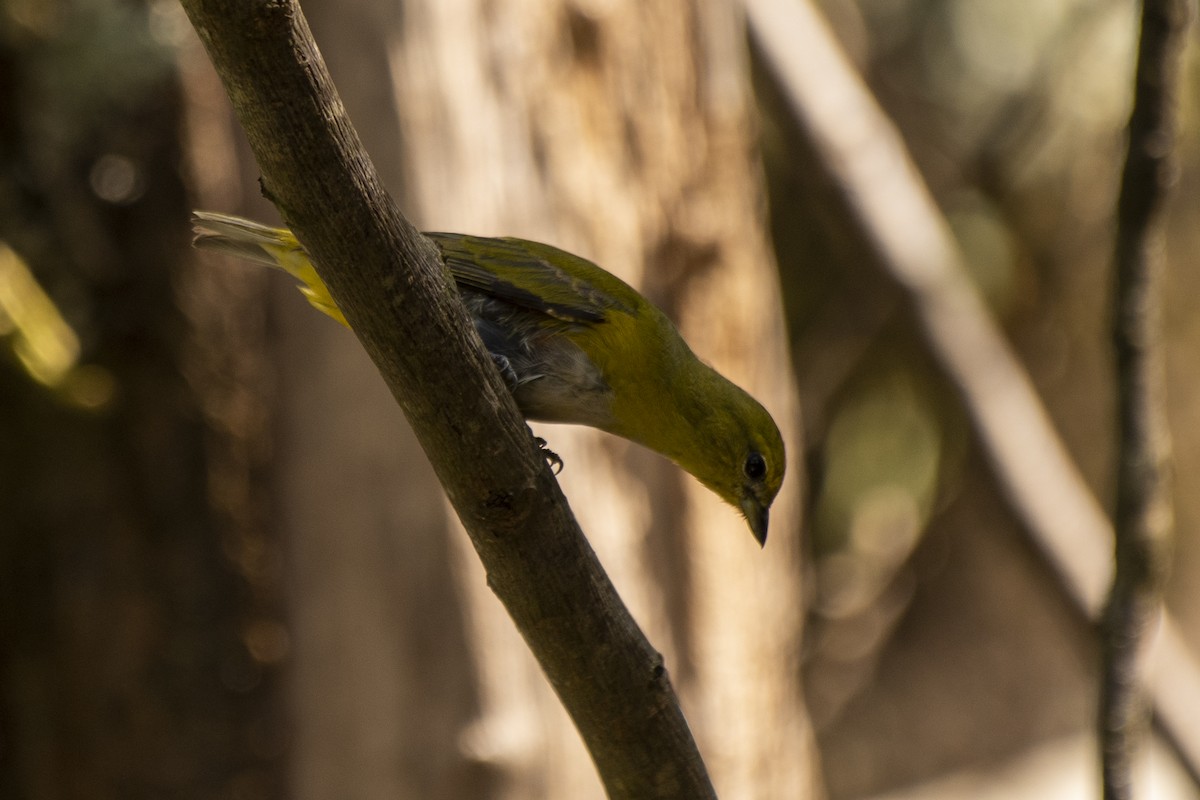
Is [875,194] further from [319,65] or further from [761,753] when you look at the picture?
[319,65]

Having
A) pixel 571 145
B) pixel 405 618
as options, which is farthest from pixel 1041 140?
pixel 405 618

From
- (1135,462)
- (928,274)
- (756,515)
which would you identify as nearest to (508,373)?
(756,515)

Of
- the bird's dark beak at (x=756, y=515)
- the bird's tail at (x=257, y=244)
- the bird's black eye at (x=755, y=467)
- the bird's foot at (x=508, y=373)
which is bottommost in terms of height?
the bird's dark beak at (x=756, y=515)

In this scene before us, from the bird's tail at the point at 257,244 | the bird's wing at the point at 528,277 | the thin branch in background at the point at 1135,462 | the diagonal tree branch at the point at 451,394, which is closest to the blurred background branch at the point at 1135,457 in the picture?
the thin branch in background at the point at 1135,462

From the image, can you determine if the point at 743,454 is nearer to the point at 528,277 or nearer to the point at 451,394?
the point at 528,277

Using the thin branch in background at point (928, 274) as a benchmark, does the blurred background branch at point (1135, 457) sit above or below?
below

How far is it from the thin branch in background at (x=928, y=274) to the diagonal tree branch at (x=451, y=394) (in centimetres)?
262

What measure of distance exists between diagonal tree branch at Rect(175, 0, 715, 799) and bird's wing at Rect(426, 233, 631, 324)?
1093 millimetres

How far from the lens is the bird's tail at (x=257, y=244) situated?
243 cm

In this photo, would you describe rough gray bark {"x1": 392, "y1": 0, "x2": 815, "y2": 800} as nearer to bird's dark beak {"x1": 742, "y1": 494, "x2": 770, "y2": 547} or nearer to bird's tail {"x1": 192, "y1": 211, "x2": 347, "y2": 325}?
bird's dark beak {"x1": 742, "y1": 494, "x2": 770, "y2": 547}

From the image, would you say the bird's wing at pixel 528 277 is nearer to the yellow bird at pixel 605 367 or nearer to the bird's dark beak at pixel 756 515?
the yellow bird at pixel 605 367

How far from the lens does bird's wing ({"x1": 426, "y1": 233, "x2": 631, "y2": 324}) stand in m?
2.70

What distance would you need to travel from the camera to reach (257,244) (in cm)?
247

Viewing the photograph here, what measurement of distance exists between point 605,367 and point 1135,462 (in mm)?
1146
